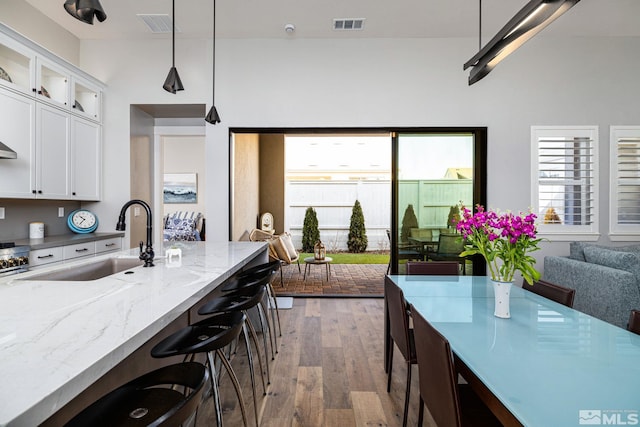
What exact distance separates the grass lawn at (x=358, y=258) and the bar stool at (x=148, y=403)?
21.9ft

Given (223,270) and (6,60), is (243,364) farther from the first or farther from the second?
(6,60)

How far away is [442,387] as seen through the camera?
4.03 ft

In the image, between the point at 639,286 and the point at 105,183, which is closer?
the point at 639,286

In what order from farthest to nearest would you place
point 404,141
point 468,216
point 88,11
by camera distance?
point 404,141, point 468,216, point 88,11

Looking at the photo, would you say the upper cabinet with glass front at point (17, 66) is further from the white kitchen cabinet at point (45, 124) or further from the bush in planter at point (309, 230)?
the bush in planter at point (309, 230)

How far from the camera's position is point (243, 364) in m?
2.73

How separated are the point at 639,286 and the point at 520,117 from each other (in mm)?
2438

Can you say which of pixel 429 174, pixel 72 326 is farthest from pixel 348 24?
pixel 72 326

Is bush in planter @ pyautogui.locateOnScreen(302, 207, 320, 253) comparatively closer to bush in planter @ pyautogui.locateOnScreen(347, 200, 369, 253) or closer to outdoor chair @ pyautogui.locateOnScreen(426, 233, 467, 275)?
bush in planter @ pyautogui.locateOnScreen(347, 200, 369, 253)

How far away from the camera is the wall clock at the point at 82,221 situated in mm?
4125

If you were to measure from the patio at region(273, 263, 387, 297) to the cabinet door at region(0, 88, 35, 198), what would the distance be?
3.09 metres

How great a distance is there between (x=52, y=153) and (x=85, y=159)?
561 mm

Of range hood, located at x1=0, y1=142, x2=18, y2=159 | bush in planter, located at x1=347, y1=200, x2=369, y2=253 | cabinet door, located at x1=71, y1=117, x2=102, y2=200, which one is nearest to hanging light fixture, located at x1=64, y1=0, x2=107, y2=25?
range hood, located at x1=0, y1=142, x2=18, y2=159

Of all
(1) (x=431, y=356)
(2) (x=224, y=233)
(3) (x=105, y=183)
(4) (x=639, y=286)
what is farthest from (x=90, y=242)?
(4) (x=639, y=286)
